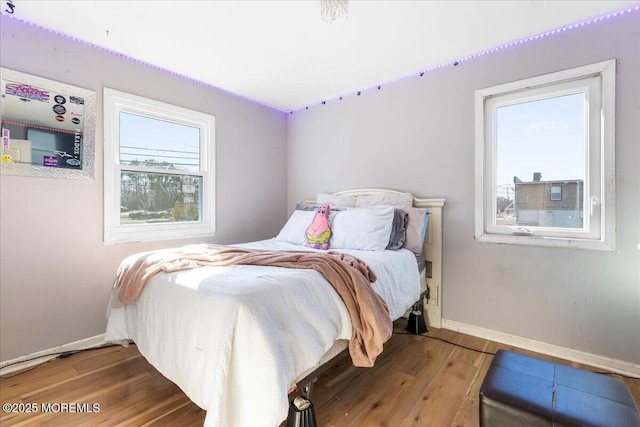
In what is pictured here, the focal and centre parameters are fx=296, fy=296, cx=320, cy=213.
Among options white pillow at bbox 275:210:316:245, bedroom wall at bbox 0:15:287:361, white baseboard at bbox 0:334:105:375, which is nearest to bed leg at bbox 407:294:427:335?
white pillow at bbox 275:210:316:245

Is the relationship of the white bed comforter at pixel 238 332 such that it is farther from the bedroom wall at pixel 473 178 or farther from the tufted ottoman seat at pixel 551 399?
the bedroom wall at pixel 473 178

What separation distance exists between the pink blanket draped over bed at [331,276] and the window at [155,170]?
81 cm

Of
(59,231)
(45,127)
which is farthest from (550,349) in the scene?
(45,127)

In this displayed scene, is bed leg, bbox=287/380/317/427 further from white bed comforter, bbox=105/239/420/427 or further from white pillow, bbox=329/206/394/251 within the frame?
white pillow, bbox=329/206/394/251

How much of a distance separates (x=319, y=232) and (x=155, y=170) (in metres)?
1.60

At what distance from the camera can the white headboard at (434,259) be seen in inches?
102

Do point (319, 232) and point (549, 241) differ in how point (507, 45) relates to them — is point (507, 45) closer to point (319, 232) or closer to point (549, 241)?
point (549, 241)

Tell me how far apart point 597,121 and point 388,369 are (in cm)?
218

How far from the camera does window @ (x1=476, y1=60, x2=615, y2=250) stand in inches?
77.7

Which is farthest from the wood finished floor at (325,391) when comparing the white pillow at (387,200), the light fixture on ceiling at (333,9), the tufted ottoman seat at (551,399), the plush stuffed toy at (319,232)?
the light fixture on ceiling at (333,9)

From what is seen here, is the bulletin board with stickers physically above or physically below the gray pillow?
above

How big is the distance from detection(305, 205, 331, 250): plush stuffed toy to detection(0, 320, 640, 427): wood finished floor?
2.98ft

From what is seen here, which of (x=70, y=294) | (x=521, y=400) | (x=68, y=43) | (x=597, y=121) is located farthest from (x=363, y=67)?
(x=70, y=294)

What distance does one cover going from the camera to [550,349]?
7.00 feet
